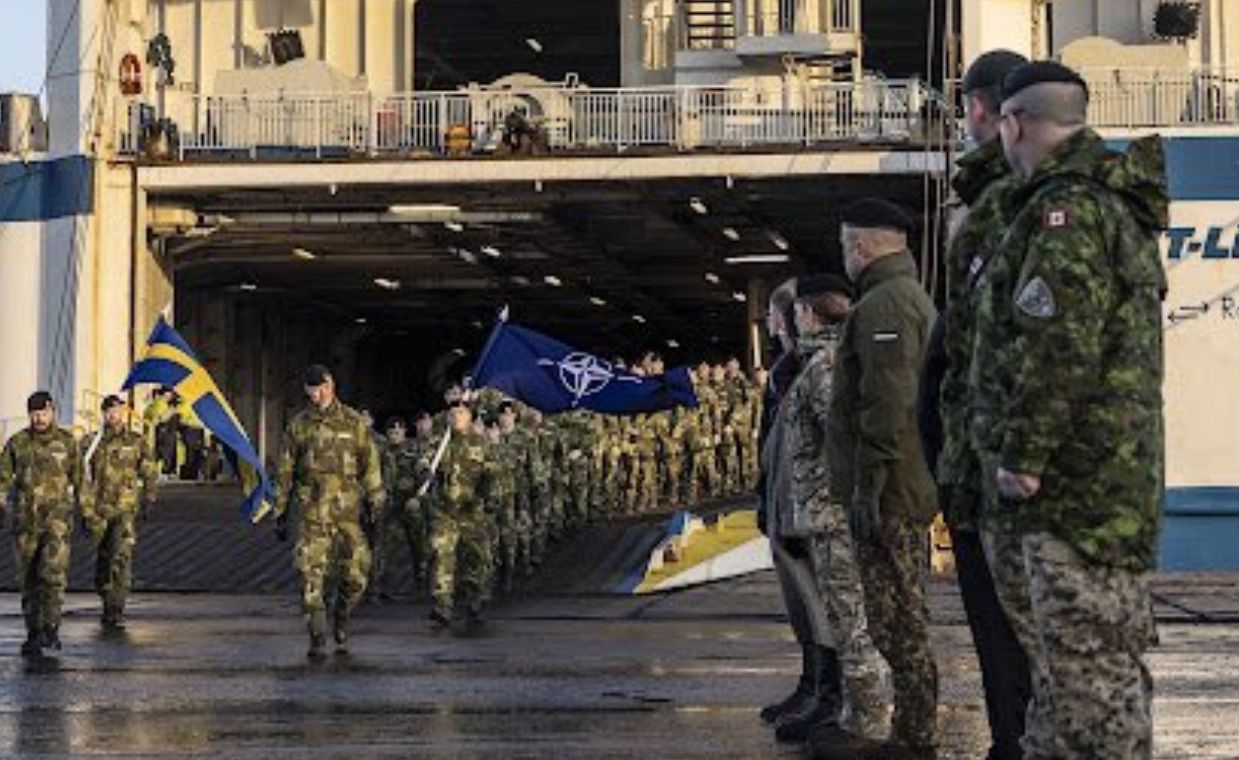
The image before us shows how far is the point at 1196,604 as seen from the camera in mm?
20234

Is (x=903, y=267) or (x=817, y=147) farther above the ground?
(x=817, y=147)

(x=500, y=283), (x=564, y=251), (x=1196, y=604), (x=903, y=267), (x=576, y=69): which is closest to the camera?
(x=903, y=267)

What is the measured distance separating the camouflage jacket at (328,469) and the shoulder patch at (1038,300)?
9391mm

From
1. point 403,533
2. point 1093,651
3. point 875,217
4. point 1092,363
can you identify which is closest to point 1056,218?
point 1092,363

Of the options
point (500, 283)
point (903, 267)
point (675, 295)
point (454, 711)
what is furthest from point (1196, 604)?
point (675, 295)

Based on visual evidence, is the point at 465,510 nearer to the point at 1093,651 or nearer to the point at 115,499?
the point at 115,499

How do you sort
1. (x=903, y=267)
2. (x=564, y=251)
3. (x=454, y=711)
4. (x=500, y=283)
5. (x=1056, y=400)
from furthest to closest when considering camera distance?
(x=500, y=283) < (x=564, y=251) < (x=454, y=711) < (x=903, y=267) < (x=1056, y=400)

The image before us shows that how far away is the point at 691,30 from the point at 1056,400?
3316cm

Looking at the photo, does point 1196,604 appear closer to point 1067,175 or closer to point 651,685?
point 651,685

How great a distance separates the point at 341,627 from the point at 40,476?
2400 millimetres

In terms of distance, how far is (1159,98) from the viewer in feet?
105

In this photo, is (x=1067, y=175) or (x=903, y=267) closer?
(x=1067, y=175)

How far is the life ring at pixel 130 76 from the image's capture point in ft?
113

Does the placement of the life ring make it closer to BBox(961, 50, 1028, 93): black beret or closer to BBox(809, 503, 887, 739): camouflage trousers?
BBox(809, 503, 887, 739): camouflage trousers
